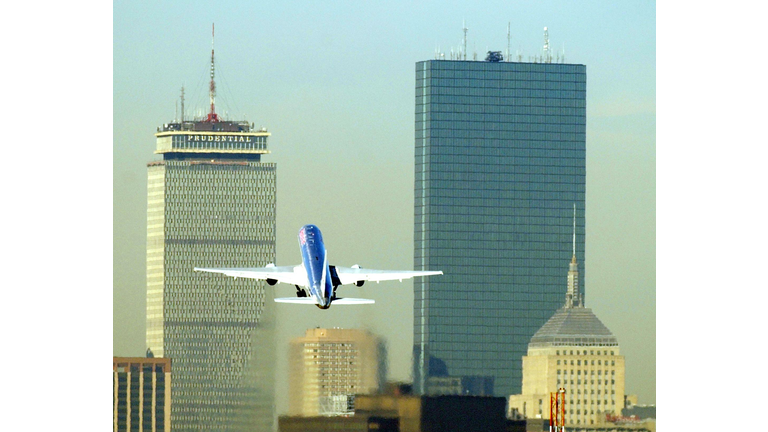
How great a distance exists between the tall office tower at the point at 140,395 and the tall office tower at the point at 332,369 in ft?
160

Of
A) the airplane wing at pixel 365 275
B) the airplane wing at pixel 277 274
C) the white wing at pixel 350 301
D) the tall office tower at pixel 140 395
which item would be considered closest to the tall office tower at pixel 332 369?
the tall office tower at pixel 140 395

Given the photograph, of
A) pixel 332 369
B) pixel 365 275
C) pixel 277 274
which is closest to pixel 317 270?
pixel 365 275

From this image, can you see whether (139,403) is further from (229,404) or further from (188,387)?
(229,404)

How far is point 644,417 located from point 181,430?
5490cm

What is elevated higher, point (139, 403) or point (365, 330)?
point (365, 330)

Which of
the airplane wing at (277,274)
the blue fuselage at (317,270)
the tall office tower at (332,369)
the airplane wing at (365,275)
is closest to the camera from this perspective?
the blue fuselage at (317,270)

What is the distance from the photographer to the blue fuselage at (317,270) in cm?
8031

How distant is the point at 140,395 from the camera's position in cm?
18988

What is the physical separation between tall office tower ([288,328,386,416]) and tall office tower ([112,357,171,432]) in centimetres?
4863

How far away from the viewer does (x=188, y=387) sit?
194 meters

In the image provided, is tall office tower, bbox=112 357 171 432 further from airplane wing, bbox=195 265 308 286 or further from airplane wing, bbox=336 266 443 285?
airplane wing, bbox=336 266 443 285

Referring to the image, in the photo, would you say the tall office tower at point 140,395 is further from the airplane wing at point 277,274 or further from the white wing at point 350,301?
the white wing at point 350,301
